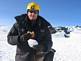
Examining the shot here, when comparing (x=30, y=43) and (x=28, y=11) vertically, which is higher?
(x=28, y=11)

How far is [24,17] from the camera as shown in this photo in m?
4.76

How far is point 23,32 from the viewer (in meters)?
4.68

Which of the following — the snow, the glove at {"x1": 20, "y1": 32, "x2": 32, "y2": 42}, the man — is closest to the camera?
the glove at {"x1": 20, "y1": 32, "x2": 32, "y2": 42}

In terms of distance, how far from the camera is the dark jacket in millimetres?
4652

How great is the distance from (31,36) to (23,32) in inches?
6.4

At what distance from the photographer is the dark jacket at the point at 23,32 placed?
15.3 feet

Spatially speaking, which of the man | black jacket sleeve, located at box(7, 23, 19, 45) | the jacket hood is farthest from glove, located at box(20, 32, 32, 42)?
the jacket hood

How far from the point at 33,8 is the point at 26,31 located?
1.40ft

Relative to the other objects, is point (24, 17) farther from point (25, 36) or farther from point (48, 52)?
point (48, 52)

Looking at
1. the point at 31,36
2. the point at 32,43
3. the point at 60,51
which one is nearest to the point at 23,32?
the point at 31,36

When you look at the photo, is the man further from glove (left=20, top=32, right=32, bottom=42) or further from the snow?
the snow

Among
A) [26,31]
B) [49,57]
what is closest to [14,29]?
[26,31]

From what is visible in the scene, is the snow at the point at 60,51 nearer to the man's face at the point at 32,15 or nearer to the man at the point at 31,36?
the man at the point at 31,36

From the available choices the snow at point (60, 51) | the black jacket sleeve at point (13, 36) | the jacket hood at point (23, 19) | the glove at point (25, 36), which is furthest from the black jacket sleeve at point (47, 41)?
the snow at point (60, 51)
